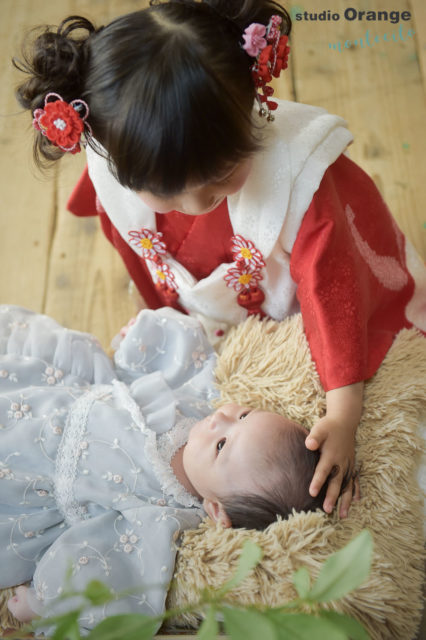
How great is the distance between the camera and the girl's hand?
81 centimetres

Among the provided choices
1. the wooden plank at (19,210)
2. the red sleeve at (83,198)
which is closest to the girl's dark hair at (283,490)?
the red sleeve at (83,198)

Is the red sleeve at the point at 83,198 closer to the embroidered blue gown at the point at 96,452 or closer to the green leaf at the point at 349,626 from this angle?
the embroidered blue gown at the point at 96,452

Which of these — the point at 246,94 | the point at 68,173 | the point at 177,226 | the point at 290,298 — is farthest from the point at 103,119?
the point at 68,173

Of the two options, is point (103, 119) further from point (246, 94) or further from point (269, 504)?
point (269, 504)

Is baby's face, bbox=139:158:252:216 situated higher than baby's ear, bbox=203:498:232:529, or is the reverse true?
baby's face, bbox=139:158:252:216

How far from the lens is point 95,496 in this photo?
0.87 m

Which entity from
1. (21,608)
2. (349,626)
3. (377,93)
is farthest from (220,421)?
(377,93)

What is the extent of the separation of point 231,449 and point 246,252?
1.02 ft

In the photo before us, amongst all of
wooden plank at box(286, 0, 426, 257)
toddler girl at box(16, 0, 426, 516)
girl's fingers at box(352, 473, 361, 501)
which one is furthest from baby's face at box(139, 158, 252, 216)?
wooden plank at box(286, 0, 426, 257)

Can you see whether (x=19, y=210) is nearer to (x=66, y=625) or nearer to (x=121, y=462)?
(x=121, y=462)

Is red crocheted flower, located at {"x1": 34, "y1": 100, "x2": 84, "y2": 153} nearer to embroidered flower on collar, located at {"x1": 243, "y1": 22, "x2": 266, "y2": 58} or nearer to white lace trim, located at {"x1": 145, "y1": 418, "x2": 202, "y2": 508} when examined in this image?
embroidered flower on collar, located at {"x1": 243, "y1": 22, "x2": 266, "y2": 58}

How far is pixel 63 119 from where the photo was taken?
2.50 ft

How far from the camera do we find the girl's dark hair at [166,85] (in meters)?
0.69

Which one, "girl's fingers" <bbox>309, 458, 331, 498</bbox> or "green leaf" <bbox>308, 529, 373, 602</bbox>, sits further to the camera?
"girl's fingers" <bbox>309, 458, 331, 498</bbox>
